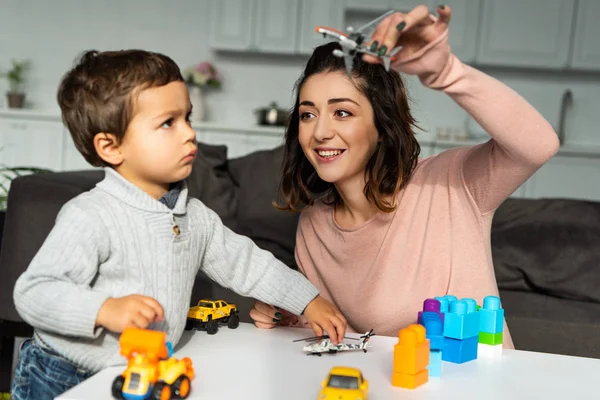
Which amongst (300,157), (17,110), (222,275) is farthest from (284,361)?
(17,110)

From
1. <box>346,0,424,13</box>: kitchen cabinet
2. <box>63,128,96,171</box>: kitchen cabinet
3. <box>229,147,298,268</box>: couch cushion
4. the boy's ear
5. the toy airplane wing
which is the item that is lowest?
<box>63,128,96,171</box>: kitchen cabinet

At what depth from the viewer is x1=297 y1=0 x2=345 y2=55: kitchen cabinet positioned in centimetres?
511

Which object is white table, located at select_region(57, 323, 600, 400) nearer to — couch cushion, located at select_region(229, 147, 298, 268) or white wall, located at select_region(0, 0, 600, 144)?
couch cushion, located at select_region(229, 147, 298, 268)

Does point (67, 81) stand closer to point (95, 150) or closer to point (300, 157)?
point (95, 150)

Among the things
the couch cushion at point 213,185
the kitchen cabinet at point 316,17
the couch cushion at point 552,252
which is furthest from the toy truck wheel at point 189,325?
the kitchen cabinet at point 316,17

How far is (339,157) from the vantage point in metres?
1.54

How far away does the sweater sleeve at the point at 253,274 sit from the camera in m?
1.31

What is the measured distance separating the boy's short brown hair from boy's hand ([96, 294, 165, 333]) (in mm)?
276

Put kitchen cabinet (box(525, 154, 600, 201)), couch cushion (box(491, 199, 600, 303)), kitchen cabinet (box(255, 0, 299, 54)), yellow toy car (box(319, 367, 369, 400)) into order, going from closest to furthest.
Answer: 1. yellow toy car (box(319, 367, 369, 400))
2. couch cushion (box(491, 199, 600, 303))
3. kitchen cabinet (box(525, 154, 600, 201))
4. kitchen cabinet (box(255, 0, 299, 54))

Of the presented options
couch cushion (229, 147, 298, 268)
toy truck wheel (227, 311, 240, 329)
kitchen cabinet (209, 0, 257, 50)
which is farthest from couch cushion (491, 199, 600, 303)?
kitchen cabinet (209, 0, 257, 50)

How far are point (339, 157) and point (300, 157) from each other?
0.23 m

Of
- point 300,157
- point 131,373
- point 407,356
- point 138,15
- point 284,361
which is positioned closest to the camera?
point 131,373

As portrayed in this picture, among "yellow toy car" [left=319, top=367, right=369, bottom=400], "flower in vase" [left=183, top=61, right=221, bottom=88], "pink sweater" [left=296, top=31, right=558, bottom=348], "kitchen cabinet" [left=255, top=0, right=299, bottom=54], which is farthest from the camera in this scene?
"flower in vase" [left=183, top=61, right=221, bottom=88]

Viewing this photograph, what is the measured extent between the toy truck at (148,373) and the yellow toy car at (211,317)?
34 centimetres
